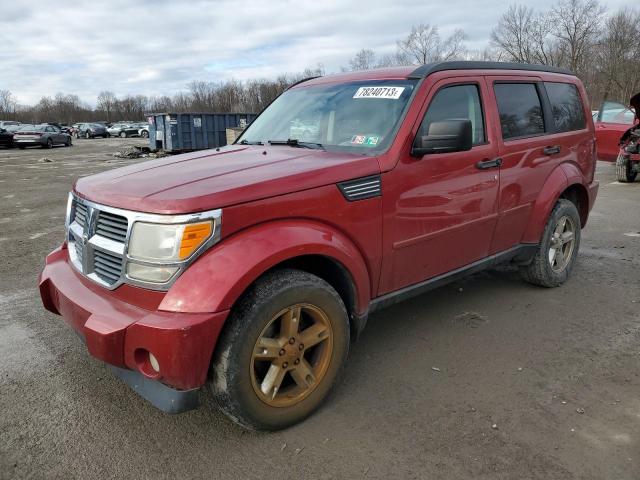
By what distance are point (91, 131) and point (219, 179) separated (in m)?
54.1

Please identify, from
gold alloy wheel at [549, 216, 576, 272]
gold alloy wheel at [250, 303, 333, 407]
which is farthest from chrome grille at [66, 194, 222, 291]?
gold alloy wheel at [549, 216, 576, 272]

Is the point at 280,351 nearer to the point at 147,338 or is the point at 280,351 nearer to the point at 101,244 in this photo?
the point at 147,338

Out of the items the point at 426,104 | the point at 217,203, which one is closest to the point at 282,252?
the point at 217,203

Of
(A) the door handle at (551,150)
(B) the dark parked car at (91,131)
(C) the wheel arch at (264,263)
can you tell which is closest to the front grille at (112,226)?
(C) the wheel arch at (264,263)

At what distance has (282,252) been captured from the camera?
2.49 m

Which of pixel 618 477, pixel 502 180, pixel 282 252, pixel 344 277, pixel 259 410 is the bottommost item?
pixel 618 477

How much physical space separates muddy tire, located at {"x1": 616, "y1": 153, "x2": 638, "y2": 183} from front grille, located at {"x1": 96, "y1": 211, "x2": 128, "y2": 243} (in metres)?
11.4

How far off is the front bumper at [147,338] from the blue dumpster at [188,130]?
20.2 metres

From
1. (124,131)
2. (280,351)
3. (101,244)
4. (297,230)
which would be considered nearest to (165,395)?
(280,351)

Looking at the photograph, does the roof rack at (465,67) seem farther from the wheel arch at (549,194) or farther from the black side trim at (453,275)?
the black side trim at (453,275)

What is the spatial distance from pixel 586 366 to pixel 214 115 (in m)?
22.0

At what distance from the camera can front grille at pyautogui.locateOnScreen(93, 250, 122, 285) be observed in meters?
2.54

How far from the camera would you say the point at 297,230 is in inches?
102

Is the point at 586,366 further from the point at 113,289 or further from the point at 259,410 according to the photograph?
the point at 113,289
